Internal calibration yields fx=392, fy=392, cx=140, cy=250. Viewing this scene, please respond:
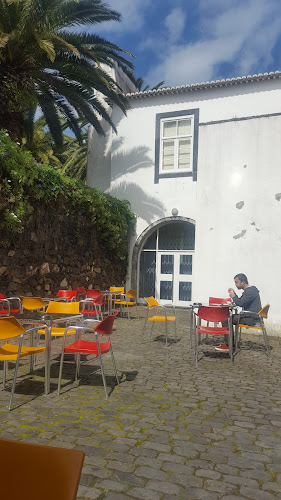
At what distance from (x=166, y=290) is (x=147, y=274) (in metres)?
0.99

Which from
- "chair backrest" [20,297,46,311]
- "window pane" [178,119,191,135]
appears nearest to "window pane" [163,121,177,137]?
"window pane" [178,119,191,135]

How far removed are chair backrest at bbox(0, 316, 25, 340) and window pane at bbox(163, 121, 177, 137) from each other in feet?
38.2

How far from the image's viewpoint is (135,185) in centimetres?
1461

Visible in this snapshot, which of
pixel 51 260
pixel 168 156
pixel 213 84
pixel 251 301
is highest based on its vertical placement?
pixel 213 84

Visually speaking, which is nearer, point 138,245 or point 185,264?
point 185,264

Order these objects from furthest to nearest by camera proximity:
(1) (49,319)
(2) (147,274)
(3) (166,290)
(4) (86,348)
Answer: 1. (2) (147,274)
2. (3) (166,290)
3. (1) (49,319)
4. (4) (86,348)

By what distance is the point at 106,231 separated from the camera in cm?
1243

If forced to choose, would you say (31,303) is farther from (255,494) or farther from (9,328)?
(255,494)

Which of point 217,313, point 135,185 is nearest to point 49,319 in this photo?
point 217,313

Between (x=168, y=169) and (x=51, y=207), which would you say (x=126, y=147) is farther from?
(x=51, y=207)

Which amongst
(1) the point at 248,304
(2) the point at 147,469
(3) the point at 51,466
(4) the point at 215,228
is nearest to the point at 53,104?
(4) the point at 215,228

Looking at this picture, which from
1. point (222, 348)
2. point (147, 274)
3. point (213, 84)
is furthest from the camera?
point (147, 274)

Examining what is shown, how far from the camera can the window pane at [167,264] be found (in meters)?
14.4

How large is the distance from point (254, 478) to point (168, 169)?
12.5 m
